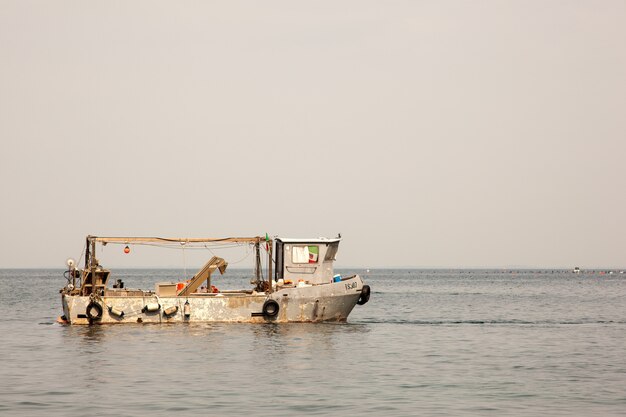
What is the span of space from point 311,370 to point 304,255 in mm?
14331

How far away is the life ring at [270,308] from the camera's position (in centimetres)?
4144

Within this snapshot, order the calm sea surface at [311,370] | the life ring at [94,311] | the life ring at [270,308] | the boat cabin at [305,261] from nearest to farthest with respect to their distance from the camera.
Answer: the calm sea surface at [311,370] < the life ring at [270,308] < the life ring at [94,311] < the boat cabin at [305,261]

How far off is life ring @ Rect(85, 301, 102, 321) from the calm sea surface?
59 centimetres

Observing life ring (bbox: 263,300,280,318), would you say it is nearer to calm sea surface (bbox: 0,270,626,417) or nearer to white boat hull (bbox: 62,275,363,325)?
white boat hull (bbox: 62,275,363,325)

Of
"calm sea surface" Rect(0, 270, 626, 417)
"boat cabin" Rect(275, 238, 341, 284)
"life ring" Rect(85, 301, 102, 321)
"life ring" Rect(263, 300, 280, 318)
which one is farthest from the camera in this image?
"boat cabin" Rect(275, 238, 341, 284)

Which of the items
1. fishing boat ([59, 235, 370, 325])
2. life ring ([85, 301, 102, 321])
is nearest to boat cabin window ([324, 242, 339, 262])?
fishing boat ([59, 235, 370, 325])

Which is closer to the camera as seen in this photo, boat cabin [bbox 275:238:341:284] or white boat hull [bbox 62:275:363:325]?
white boat hull [bbox 62:275:363:325]

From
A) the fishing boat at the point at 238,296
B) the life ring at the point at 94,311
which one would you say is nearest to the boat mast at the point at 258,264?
the fishing boat at the point at 238,296

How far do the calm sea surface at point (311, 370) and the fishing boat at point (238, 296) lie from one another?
0.65 metres

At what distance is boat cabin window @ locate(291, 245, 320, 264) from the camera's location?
4312 cm

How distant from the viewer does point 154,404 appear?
2245 cm

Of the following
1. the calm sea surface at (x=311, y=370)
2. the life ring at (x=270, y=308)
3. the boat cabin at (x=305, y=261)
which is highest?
the boat cabin at (x=305, y=261)

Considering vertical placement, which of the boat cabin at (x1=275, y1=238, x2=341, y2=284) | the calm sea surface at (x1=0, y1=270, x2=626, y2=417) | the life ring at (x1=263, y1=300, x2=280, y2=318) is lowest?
the calm sea surface at (x1=0, y1=270, x2=626, y2=417)

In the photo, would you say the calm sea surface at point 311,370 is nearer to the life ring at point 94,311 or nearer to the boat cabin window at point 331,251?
the life ring at point 94,311
